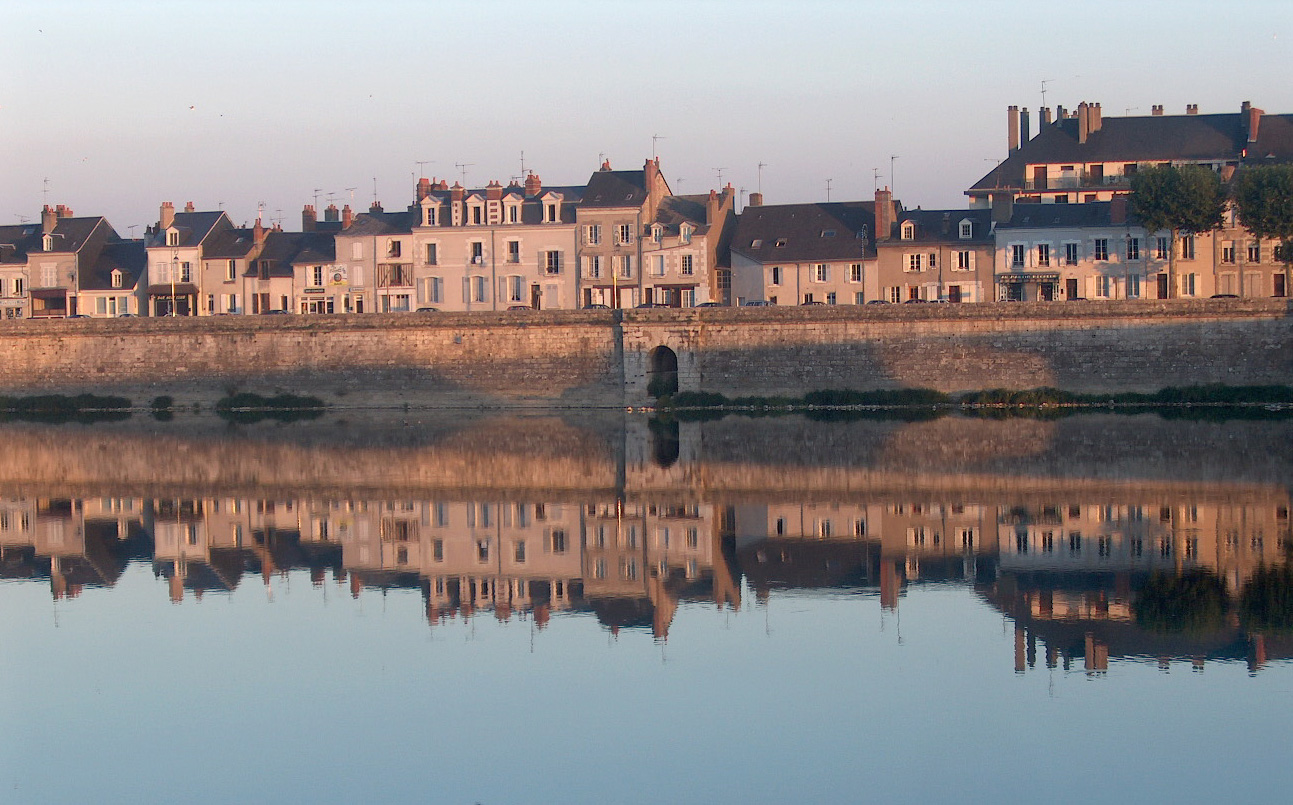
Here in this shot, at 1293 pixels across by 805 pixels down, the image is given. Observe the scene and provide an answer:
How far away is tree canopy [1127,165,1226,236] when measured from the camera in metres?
45.2

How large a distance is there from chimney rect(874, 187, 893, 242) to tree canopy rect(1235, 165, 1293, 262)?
1073 centimetres

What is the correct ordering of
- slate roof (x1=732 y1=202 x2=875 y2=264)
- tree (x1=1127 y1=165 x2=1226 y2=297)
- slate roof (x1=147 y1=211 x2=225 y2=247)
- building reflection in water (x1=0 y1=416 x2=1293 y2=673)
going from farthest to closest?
slate roof (x1=147 y1=211 x2=225 y2=247), slate roof (x1=732 y1=202 x2=875 y2=264), tree (x1=1127 y1=165 x2=1226 y2=297), building reflection in water (x1=0 y1=416 x2=1293 y2=673)

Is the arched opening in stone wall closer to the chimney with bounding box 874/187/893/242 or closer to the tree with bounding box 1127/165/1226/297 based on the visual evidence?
the chimney with bounding box 874/187/893/242

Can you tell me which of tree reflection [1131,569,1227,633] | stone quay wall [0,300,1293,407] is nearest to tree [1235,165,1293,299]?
stone quay wall [0,300,1293,407]

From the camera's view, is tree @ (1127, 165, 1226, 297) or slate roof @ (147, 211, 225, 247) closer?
tree @ (1127, 165, 1226, 297)

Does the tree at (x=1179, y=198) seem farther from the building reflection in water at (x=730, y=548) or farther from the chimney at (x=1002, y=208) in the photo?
the building reflection in water at (x=730, y=548)

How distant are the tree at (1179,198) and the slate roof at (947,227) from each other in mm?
4050

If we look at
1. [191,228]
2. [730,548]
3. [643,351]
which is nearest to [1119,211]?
[643,351]

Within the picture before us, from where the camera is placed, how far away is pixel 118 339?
156 ft

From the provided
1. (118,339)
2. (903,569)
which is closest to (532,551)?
(903,569)

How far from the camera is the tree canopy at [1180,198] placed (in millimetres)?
45219

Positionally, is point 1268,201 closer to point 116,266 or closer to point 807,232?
point 807,232

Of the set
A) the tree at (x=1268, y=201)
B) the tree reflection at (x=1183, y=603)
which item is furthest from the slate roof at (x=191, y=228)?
the tree reflection at (x=1183, y=603)

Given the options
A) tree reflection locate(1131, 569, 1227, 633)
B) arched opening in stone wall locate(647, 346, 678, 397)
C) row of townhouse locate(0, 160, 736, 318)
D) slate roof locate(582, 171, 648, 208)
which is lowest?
tree reflection locate(1131, 569, 1227, 633)
